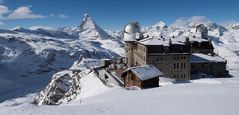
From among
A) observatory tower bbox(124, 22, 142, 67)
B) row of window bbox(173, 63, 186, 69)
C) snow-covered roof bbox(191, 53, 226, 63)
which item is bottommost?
row of window bbox(173, 63, 186, 69)

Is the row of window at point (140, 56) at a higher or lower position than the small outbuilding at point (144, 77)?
higher

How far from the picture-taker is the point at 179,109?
26.4 meters

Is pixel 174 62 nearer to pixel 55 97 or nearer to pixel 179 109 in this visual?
pixel 55 97

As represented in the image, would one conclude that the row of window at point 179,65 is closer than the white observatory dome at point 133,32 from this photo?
Yes

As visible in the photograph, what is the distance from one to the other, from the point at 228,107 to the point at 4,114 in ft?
61.3

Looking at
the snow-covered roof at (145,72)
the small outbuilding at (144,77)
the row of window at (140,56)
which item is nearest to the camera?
the small outbuilding at (144,77)

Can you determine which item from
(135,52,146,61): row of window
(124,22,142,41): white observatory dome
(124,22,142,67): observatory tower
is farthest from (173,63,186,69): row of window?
(124,22,142,41): white observatory dome

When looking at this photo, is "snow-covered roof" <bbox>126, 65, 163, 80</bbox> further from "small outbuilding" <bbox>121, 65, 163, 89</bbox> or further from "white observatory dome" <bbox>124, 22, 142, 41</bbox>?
"white observatory dome" <bbox>124, 22, 142, 41</bbox>

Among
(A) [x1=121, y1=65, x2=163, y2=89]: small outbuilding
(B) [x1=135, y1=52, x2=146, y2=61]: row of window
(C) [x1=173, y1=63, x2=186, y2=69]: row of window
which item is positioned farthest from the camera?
(B) [x1=135, y1=52, x2=146, y2=61]: row of window

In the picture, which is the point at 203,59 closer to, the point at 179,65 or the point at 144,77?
the point at 179,65

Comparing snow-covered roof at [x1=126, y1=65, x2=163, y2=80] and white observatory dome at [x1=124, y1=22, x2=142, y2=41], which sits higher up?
white observatory dome at [x1=124, y1=22, x2=142, y2=41]

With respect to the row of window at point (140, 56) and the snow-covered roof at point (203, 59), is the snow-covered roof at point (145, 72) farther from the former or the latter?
the snow-covered roof at point (203, 59)

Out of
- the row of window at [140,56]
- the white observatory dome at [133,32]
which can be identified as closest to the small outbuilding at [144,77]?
the row of window at [140,56]

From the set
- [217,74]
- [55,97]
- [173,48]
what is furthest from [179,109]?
[217,74]
